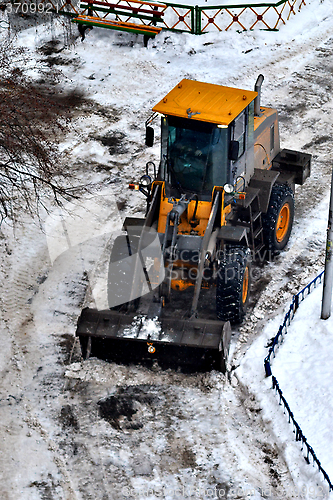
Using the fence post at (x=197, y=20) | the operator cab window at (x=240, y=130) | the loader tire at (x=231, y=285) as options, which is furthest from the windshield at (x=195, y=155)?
the fence post at (x=197, y=20)

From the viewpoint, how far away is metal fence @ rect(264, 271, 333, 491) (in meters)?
9.11

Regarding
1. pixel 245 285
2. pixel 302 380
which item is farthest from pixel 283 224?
pixel 302 380

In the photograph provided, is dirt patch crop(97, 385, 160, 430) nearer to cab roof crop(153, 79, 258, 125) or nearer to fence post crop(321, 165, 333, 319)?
fence post crop(321, 165, 333, 319)

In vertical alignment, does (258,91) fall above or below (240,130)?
above

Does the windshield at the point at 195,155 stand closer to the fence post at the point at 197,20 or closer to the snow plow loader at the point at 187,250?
the snow plow loader at the point at 187,250

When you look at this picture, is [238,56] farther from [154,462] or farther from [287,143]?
[154,462]

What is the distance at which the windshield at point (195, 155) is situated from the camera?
11.0 metres

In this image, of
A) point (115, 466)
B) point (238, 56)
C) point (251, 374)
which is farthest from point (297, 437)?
point (238, 56)

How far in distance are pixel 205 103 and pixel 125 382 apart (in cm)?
429

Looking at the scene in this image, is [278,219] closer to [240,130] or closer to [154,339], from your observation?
[240,130]

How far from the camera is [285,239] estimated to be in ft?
43.9

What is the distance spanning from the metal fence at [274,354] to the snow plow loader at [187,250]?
0.66 metres

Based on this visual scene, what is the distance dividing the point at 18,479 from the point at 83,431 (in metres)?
1.08

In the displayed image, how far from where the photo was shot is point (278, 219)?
1291 centimetres
